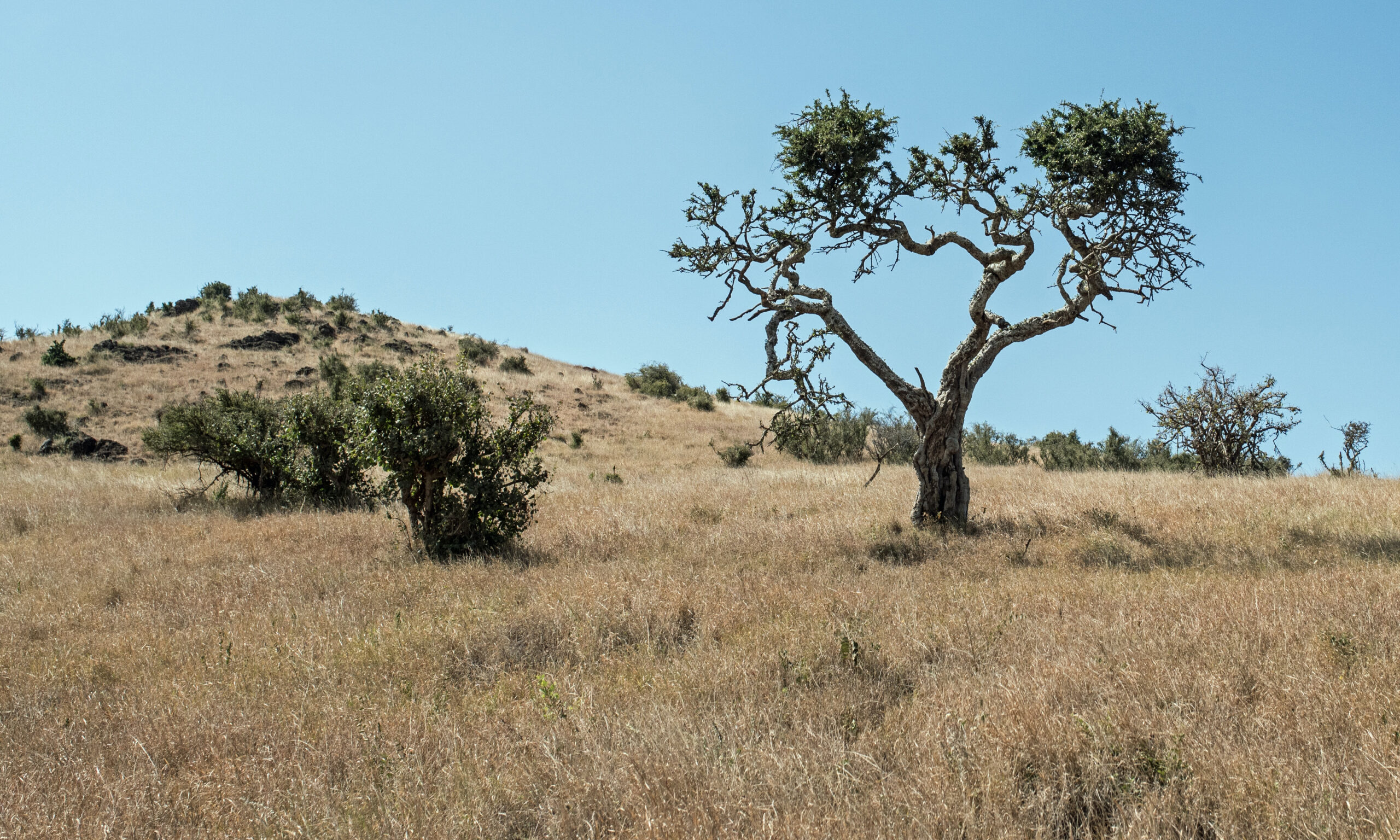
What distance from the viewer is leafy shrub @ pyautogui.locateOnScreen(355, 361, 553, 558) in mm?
11234

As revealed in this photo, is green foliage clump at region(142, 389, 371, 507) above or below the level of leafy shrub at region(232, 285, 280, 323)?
below

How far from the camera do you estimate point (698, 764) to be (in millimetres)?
4047

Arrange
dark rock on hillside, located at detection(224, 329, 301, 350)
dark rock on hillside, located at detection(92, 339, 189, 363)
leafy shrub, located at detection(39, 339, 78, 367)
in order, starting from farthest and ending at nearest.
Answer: dark rock on hillside, located at detection(224, 329, 301, 350)
dark rock on hillside, located at detection(92, 339, 189, 363)
leafy shrub, located at detection(39, 339, 78, 367)

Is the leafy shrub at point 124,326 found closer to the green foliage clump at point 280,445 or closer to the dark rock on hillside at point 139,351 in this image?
the dark rock on hillside at point 139,351

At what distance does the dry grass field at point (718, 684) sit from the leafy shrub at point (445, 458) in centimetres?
73

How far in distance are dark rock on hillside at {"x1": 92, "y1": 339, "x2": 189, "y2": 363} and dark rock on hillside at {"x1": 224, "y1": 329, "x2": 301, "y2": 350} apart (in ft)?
8.95

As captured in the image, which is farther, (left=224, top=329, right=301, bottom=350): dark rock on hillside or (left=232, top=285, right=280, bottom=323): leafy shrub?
(left=232, top=285, right=280, bottom=323): leafy shrub

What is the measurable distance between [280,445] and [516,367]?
99.2ft

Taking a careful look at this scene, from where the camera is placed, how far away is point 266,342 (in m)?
44.4

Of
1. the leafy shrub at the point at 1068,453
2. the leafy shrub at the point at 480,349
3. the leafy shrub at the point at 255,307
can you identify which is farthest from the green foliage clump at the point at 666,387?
the leafy shrub at the point at 255,307

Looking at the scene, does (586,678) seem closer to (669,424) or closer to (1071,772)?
(1071,772)

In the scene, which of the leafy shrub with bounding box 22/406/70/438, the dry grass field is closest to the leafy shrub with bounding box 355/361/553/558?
the dry grass field

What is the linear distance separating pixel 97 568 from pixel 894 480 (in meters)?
15.9

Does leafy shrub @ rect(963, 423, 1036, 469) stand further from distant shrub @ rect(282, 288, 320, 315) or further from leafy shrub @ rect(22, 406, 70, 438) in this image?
distant shrub @ rect(282, 288, 320, 315)
